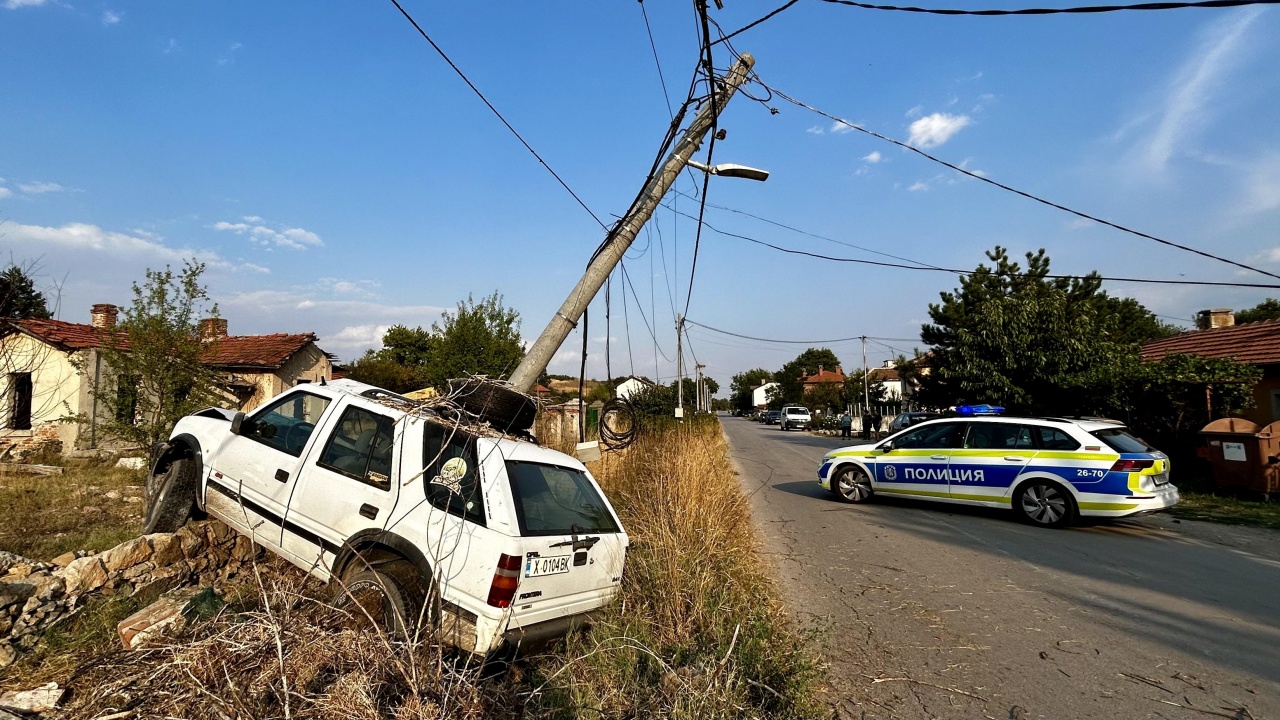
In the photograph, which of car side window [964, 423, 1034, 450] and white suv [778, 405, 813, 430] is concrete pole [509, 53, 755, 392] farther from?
white suv [778, 405, 813, 430]

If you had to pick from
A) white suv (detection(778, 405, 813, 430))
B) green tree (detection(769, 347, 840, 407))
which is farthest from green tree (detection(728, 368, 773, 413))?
white suv (detection(778, 405, 813, 430))

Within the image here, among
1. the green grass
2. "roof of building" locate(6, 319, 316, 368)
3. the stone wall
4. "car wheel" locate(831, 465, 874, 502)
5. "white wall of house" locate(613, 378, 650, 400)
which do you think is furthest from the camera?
"white wall of house" locate(613, 378, 650, 400)

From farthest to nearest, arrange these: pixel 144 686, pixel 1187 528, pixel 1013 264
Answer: pixel 1013 264
pixel 1187 528
pixel 144 686

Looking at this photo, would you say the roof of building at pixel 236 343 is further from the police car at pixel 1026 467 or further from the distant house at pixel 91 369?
the police car at pixel 1026 467

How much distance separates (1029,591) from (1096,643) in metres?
1.22

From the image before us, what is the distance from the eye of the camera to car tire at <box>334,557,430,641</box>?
3.68 m

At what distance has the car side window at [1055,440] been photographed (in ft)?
26.8

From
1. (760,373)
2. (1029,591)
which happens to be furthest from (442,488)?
(760,373)

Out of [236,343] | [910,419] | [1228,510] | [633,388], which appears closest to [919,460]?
[1228,510]

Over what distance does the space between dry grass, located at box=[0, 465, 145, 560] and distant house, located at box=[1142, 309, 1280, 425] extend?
2003 centimetres

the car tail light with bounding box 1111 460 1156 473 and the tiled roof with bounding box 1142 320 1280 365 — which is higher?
the tiled roof with bounding box 1142 320 1280 365

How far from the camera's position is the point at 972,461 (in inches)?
353

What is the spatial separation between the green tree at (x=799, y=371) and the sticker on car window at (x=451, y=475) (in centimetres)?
6201

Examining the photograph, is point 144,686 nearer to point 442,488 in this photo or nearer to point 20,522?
point 442,488
